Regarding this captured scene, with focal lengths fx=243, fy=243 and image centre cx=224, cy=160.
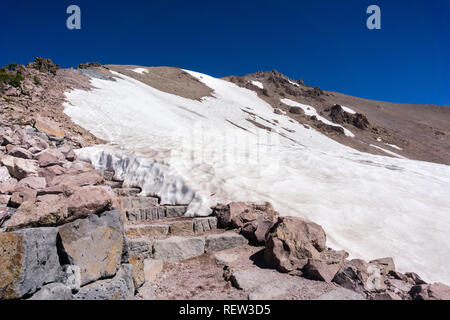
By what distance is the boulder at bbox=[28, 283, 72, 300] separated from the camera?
2.48m

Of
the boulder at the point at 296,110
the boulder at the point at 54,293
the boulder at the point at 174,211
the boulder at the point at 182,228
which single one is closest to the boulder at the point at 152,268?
the boulder at the point at 182,228

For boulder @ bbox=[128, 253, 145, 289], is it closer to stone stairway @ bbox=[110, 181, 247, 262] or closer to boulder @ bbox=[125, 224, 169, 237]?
stone stairway @ bbox=[110, 181, 247, 262]

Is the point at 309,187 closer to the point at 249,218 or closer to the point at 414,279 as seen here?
the point at 249,218

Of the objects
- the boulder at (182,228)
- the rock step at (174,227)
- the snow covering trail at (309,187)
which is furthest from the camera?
the snow covering trail at (309,187)

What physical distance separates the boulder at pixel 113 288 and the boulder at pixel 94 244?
0.08 metres

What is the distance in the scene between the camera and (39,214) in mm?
2879

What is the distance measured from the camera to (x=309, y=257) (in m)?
3.91

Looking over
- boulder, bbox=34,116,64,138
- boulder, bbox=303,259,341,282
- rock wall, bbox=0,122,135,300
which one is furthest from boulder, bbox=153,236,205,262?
boulder, bbox=34,116,64,138

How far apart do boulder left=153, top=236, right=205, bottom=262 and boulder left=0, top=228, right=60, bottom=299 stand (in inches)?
77.5

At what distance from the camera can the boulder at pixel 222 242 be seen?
4.86 meters

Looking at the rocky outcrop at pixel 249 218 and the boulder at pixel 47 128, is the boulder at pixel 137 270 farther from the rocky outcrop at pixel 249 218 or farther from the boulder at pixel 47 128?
the boulder at pixel 47 128

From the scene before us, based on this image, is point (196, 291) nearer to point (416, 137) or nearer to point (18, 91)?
point (18, 91)

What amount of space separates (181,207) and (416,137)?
54.7m

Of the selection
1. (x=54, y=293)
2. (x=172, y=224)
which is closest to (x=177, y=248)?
(x=172, y=224)
